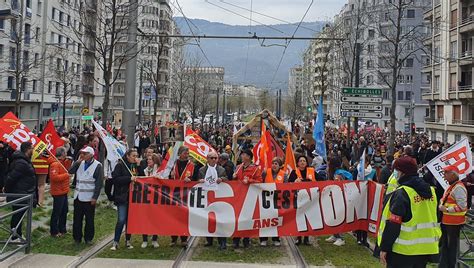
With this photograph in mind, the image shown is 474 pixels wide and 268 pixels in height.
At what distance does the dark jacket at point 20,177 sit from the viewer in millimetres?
8680

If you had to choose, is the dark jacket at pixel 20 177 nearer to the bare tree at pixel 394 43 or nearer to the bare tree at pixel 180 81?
the bare tree at pixel 394 43

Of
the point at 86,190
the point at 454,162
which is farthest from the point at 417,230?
the point at 86,190

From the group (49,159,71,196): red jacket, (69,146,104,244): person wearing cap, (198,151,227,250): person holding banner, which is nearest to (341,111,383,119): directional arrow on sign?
(198,151,227,250): person holding banner

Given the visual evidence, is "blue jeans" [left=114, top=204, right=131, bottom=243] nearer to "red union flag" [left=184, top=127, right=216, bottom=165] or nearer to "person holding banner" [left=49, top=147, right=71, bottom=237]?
"person holding banner" [left=49, top=147, right=71, bottom=237]

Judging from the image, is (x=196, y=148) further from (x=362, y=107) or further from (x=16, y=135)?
(x=362, y=107)

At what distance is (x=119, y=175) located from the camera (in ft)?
28.5

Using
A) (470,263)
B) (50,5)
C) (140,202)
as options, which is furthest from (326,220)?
(50,5)

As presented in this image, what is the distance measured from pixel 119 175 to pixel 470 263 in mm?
6520

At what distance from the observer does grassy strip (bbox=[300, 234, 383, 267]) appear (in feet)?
26.5

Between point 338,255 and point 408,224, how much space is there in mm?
3571

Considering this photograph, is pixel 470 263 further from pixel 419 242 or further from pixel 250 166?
pixel 250 166

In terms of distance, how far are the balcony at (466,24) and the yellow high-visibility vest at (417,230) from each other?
1557 inches

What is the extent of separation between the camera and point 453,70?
43.0m

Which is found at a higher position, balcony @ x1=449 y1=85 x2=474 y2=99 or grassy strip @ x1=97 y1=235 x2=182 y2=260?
balcony @ x1=449 y1=85 x2=474 y2=99
